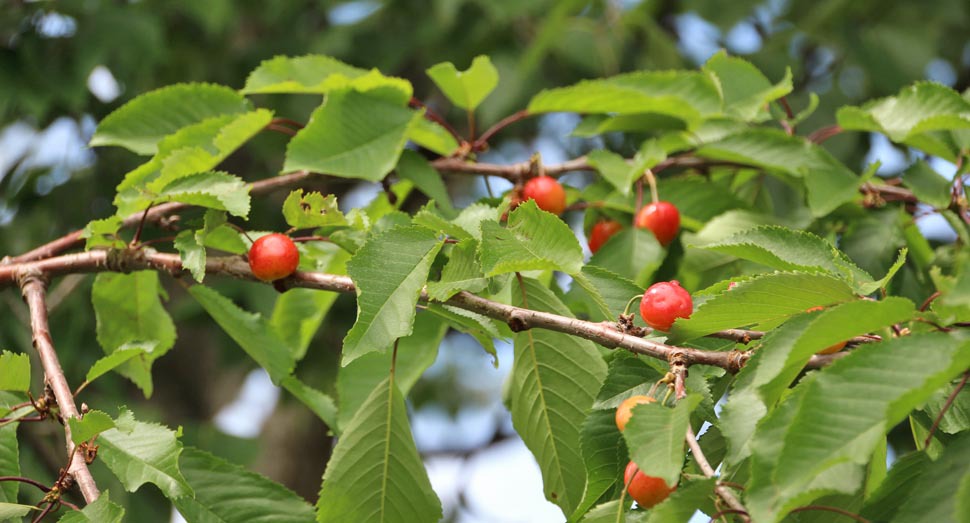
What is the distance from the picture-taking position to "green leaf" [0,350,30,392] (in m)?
1.20

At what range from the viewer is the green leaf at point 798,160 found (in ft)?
5.35

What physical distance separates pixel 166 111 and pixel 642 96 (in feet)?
2.65

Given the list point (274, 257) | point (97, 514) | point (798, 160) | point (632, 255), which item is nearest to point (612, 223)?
point (632, 255)

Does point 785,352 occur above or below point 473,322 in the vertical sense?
above

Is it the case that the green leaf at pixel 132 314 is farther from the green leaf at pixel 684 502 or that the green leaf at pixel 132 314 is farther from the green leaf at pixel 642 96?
the green leaf at pixel 684 502

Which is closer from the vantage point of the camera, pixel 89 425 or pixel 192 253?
pixel 89 425

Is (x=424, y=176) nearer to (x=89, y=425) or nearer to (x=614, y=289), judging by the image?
(x=614, y=289)

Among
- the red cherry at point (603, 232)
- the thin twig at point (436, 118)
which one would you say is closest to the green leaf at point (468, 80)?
the thin twig at point (436, 118)

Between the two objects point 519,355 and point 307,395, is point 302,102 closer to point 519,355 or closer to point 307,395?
point 307,395

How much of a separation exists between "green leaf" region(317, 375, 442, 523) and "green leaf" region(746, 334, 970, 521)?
0.55 m

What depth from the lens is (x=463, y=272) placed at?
1.14 metres

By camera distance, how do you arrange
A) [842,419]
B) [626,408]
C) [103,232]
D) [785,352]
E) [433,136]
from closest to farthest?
[842,419] → [785,352] → [626,408] → [103,232] → [433,136]

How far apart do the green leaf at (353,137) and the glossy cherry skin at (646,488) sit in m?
0.70

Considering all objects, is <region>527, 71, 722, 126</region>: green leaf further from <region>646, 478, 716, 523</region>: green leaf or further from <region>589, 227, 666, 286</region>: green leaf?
<region>646, 478, 716, 523</region>: green leaf
